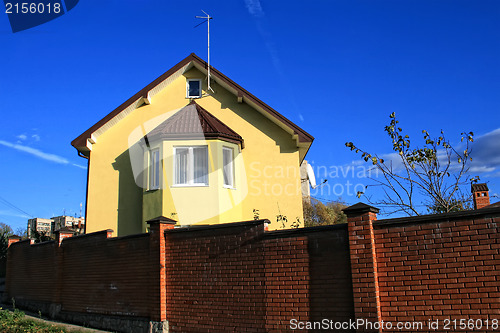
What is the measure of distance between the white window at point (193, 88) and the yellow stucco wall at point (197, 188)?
0.17m

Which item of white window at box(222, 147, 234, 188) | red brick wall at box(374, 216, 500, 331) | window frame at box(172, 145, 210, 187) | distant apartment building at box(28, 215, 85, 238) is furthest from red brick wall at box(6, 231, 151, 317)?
distant apartment building at box(28, 215, 85, 238)

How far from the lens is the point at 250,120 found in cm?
1509

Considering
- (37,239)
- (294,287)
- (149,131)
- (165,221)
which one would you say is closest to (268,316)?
(294,287)

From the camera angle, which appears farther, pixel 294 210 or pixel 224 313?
pixel 294 210

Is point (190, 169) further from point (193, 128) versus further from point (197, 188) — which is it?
point (193, 128)

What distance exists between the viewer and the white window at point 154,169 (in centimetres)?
1400

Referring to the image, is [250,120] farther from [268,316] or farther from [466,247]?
[466,247]

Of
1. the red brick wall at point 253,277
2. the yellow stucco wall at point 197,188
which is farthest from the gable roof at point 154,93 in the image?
the red brick wall at point 253,277

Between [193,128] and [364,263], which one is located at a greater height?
→ [193,128]

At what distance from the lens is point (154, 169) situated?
14109 mm

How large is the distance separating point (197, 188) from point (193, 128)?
6.82ft

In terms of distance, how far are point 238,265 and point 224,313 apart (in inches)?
39.7

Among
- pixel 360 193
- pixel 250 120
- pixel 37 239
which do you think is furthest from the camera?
pixel 37 239

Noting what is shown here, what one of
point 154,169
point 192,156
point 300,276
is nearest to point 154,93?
point 154,169
